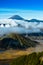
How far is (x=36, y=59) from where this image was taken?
118 meters

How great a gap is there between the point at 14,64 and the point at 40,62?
13782mm

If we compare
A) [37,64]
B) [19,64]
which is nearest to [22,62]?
[19,64]

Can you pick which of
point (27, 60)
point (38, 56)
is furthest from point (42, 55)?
point (27, 60)

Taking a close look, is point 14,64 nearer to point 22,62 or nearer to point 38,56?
point 22,62

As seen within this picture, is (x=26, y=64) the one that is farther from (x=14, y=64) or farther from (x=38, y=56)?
(x=38, y=56)

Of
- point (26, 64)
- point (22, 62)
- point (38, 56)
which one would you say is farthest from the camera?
point (38, 56)

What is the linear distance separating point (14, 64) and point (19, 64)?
300 cm

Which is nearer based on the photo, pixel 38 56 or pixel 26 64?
pixel 26 64

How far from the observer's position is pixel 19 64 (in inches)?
4557

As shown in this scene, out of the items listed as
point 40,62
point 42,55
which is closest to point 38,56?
point 42,55

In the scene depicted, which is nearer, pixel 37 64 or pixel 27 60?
pixel 37 64

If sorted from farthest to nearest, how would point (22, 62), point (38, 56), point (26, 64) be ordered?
point (38, 56)
point (22, 62)
point (26, 64)

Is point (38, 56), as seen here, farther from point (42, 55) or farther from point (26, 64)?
point (26, 64)

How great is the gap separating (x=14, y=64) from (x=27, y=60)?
695 centimetres
